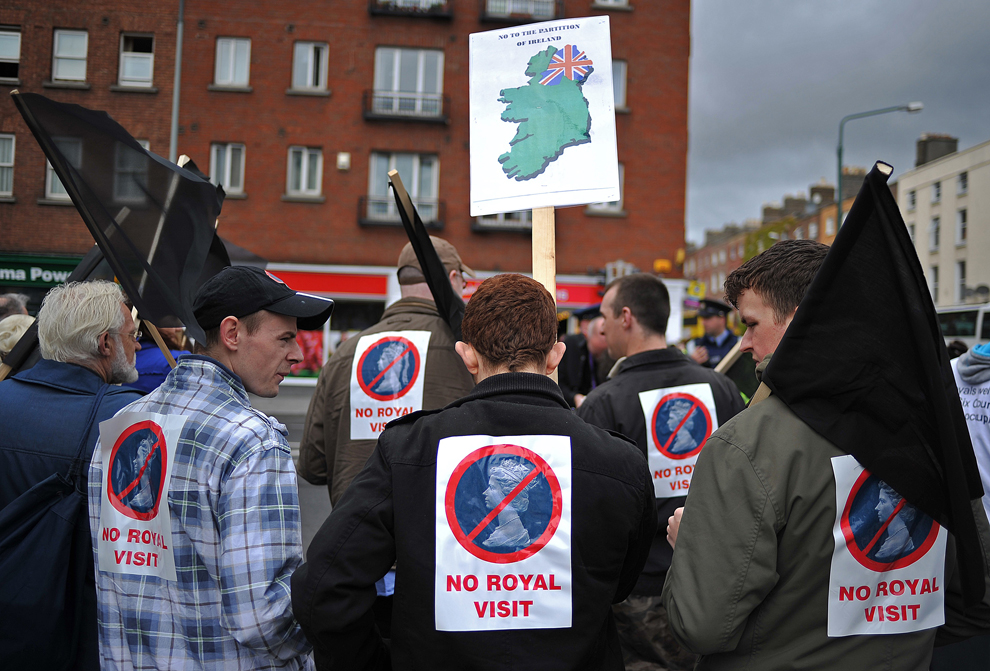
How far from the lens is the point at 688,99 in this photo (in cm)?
2080

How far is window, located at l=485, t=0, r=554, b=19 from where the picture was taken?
805 inches

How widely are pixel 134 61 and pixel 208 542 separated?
71.0 ft

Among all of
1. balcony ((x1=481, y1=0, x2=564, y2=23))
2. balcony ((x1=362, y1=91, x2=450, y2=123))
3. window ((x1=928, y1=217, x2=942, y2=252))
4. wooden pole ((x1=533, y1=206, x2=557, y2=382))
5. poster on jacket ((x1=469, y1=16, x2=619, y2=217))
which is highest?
balcony ((x1=481, y1=0, x2=564, y2=23))

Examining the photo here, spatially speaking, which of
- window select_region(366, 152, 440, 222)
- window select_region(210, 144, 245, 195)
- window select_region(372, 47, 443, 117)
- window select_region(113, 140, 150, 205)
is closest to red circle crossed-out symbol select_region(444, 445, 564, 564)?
window select_region(113, 140, 150, 205)

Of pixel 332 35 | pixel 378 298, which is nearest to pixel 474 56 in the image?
pixel 378 298

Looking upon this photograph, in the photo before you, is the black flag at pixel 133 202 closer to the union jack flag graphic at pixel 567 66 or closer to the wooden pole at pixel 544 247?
the wooden pole at pixel 544 247

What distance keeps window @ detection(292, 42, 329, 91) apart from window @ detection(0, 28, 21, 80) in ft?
23.7

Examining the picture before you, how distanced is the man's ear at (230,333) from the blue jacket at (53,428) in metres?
0.50

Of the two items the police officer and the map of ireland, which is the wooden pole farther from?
the police officer

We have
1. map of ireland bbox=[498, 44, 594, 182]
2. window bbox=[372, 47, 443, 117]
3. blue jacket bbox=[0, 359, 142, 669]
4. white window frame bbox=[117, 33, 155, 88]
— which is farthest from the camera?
window bbox=[372, 47, 443, 117]

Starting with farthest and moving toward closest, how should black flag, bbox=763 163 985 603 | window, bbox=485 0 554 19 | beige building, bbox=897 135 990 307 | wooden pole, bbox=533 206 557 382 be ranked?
1. beige building, bbox=897 135 990 307
2. window, bbox=485 0 554 19
3. wooden pole, bbox=533 206 557 382
4. black flag, bbox=763 163 985 603

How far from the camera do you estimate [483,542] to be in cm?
175

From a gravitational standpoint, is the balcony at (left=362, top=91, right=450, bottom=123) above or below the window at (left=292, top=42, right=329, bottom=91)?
below

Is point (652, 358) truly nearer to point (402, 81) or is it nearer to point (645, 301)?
point (645, 301)
